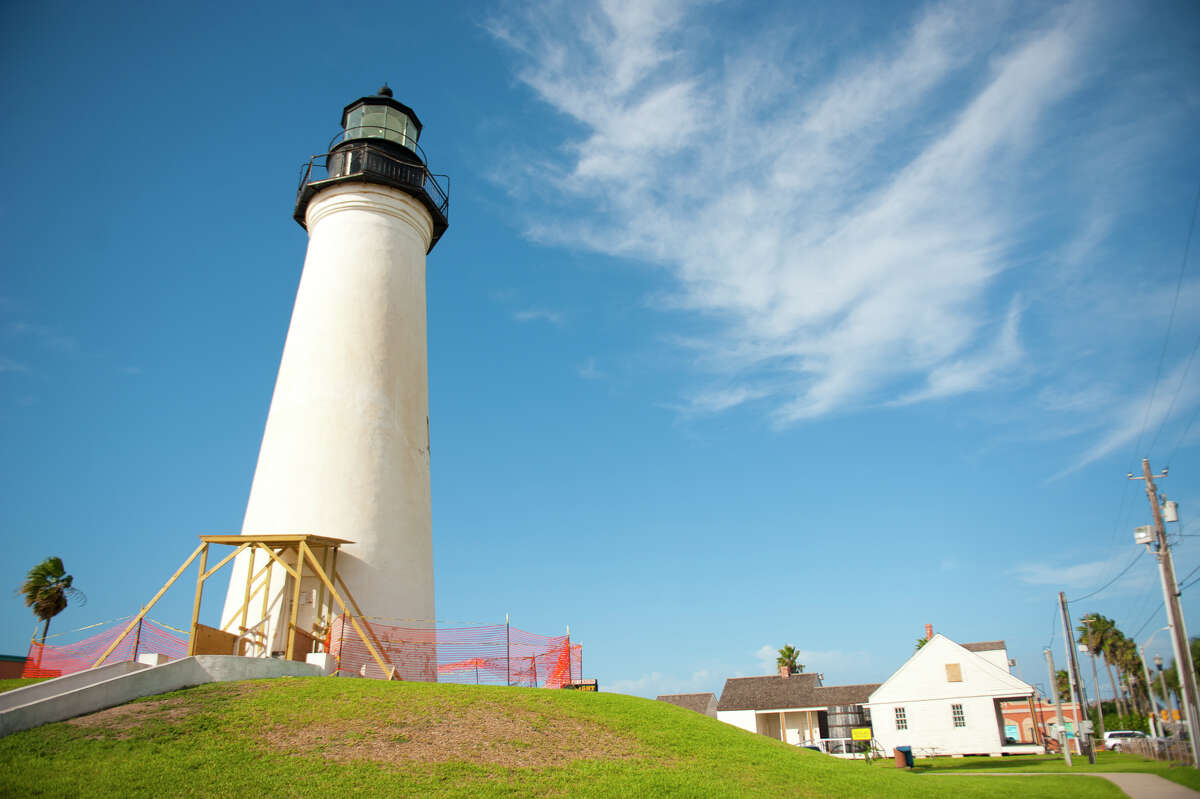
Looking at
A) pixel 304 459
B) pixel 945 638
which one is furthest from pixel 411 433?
pixel 945 638

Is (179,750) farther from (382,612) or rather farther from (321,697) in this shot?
(382,612)

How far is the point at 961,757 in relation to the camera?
35.6 meters

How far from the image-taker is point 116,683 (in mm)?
11297

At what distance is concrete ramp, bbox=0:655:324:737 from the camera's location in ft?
33.2

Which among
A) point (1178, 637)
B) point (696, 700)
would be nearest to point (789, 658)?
point (696, 700)

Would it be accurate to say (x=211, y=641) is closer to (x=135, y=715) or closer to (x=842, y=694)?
(x=135, y=715)

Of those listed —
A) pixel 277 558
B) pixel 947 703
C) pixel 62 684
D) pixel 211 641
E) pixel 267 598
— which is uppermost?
pixel 277 558

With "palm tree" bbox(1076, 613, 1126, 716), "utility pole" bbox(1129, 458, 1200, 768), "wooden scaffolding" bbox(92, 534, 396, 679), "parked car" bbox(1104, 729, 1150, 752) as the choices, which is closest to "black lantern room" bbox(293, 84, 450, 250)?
"wooden scaffolding" bbox(92, 534, 396, 679)

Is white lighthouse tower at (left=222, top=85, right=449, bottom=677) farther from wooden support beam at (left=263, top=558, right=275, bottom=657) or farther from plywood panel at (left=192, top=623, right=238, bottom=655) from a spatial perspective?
plywood panel at (left=192, top=623, right=238, bottom=655)

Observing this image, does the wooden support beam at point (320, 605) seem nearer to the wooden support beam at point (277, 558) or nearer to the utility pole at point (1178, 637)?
the wooden support beam at point (277, 558)

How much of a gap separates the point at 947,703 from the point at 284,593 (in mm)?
34358

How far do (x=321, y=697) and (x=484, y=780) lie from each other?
13.3 ft

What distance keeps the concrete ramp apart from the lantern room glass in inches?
614

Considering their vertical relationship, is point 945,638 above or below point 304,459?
below
